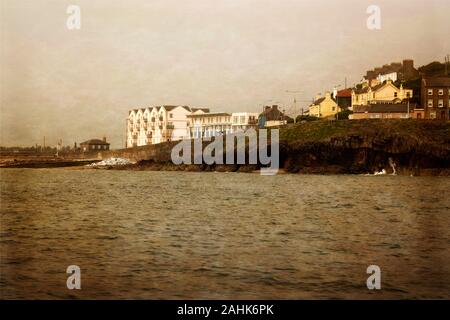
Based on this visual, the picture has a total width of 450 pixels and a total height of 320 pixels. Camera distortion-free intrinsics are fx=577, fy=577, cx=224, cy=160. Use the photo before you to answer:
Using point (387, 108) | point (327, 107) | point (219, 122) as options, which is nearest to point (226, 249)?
point (387, 108)

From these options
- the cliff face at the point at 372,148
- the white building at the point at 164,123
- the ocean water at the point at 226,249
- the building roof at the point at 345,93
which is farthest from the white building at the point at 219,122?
the ocean water at the point at 226,249

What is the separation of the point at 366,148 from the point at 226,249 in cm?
7893

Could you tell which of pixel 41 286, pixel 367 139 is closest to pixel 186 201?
pixel 41 286

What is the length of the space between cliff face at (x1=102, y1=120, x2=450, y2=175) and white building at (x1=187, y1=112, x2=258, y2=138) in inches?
1873

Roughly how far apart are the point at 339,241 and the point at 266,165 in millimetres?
83038

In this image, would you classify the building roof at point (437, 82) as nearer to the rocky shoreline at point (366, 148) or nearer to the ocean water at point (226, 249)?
the rocky shoreline at point (366, 148)

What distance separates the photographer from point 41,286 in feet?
60.5

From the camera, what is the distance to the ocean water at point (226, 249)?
18.3m

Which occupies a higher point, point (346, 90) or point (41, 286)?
point (346, 90)

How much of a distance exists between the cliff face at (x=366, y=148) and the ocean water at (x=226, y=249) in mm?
51604

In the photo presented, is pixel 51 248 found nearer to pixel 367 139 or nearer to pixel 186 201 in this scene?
pixel 186 201

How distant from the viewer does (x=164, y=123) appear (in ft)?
573
